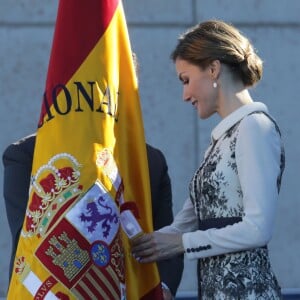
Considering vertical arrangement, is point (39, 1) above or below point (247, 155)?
above

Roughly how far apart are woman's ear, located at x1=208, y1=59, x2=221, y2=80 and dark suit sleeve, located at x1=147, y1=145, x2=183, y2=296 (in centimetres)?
82

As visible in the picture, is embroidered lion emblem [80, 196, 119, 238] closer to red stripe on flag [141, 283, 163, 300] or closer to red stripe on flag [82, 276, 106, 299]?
red stripe on flag [82, 276, 106, 299]

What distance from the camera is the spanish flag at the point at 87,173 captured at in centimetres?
323

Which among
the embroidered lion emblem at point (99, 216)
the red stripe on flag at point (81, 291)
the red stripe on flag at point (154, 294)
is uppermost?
the embroidered lion emblem at point (99, 216)

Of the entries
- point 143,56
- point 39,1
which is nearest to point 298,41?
point 143,56

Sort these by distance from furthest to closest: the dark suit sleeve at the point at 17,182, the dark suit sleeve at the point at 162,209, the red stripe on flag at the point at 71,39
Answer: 1. the dark suit sleeve at the point at 162,209
2. the dark suit sleeve at the point at 17,182
3. the red stripe on flag at the point at 71,39

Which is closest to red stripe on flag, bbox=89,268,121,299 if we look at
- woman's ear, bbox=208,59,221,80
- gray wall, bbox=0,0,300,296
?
woman's ear, bbox=208,59,221,80

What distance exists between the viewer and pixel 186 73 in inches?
126

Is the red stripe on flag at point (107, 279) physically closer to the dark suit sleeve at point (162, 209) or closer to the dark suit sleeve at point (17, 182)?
the dark suit sleeve at point (17, 182)

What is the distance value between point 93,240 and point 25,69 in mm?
2816

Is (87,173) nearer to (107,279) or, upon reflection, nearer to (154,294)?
(107,279)

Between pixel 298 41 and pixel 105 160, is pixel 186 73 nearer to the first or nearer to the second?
pixel 105 160

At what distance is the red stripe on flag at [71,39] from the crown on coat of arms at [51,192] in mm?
218

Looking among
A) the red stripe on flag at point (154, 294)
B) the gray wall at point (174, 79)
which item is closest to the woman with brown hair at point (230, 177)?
the red stripe on flag at point (154, 294)
